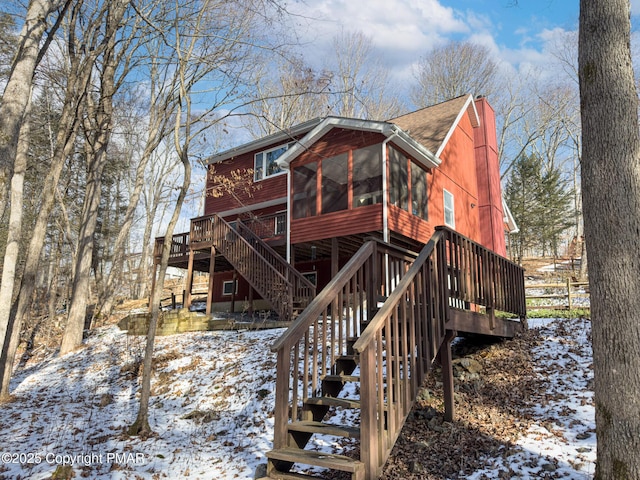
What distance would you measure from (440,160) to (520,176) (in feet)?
55.6

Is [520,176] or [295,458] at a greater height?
[520,176]

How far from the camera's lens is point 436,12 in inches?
495

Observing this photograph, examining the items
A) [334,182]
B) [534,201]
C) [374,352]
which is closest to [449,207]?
[334,182]

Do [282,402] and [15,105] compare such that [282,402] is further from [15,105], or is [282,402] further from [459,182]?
[459,182]

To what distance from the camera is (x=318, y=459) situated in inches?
147

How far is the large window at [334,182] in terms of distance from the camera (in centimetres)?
1398

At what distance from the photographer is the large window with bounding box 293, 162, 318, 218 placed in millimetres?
14562

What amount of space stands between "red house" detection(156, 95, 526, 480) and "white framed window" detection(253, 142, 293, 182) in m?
0.07

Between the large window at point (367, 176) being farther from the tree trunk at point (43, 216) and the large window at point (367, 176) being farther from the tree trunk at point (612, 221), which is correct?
the tree trunk at point (612, 221)

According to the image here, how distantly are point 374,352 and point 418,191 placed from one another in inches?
434

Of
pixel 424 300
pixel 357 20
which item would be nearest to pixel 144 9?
pixel 357 20

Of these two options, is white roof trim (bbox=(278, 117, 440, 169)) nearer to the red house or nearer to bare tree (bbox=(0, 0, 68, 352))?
the red house

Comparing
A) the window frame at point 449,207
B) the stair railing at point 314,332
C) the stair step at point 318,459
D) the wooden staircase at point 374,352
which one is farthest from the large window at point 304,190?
the stair step at point 318,459

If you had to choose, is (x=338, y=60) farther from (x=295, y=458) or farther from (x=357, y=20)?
(x=295, y=458)
